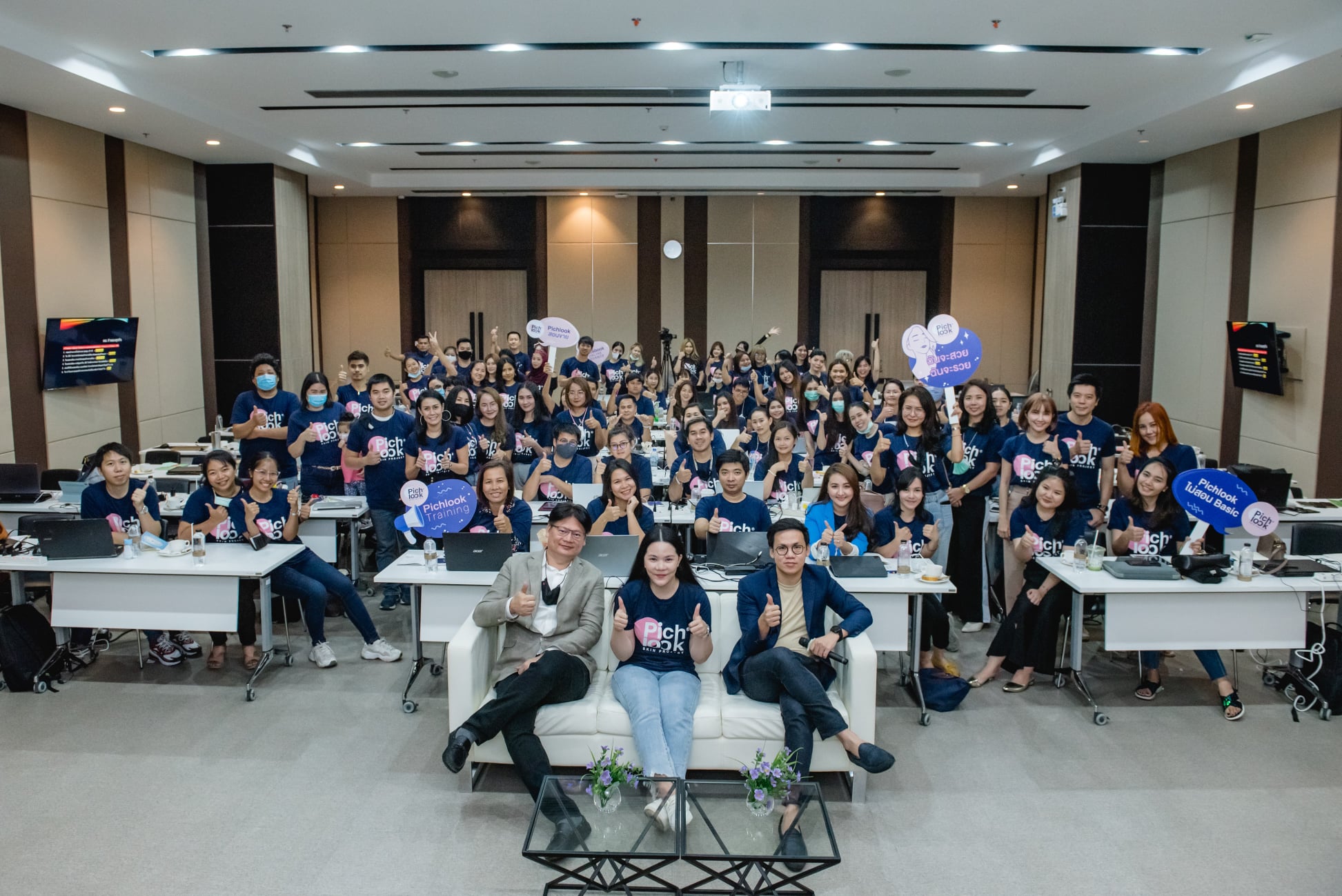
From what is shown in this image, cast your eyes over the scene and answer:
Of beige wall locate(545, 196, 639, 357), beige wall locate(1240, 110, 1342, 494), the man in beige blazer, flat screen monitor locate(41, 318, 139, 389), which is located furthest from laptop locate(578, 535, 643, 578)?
beige wall locate(545, 196, 639, 357)

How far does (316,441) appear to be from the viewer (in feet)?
23.1

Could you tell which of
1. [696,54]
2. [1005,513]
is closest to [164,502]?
[696,54]

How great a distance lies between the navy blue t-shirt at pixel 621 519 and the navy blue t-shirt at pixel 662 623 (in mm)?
1232

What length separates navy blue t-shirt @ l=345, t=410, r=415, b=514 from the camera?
660 cm

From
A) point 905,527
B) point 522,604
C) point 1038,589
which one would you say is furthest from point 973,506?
point 522,604

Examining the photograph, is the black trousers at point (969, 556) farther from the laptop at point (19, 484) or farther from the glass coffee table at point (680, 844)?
the laptop at point (19, 484)

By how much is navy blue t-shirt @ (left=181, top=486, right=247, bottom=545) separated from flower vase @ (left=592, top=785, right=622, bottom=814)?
3.27m

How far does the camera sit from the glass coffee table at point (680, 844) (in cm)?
329

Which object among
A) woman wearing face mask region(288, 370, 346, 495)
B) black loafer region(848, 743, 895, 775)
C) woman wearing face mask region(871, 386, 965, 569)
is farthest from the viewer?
woman wearing face mask region(288, 370, 346, 495)

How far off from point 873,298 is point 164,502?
11.5 meters

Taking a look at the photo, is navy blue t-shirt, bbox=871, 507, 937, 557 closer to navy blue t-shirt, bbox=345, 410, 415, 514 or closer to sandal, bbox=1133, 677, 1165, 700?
sandal, bbox=1133, 677, 1165, 700

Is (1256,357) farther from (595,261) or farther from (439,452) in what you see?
(595,261)

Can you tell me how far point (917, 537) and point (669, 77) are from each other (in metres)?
4.67

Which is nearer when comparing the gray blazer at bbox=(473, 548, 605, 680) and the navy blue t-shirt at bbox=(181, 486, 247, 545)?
the gray blazer at bbox=(473, 548, 605, 680)
